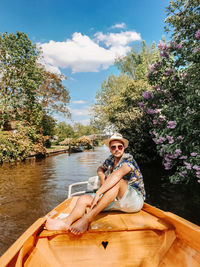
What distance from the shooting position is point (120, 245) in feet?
6.79

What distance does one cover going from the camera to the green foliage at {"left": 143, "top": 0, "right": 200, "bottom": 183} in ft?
15.7

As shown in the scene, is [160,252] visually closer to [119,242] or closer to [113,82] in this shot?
A: [119,242]

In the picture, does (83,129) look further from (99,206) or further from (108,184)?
(99,206)

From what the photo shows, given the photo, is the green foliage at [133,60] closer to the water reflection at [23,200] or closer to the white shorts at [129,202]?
the water reflection at [23,200]

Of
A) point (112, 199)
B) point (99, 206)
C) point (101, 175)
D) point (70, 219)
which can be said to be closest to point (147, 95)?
point (101, 175)

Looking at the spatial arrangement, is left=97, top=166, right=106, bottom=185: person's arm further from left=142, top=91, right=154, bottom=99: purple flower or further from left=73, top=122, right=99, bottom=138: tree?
left=73, top=122, right=99, bottom=138: tree

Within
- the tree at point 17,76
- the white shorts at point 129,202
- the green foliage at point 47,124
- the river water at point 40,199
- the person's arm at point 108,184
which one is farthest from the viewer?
the green foliage at point 47,124

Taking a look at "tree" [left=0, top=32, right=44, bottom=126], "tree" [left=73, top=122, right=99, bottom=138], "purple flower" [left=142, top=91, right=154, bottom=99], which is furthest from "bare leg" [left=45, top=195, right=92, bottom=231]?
"tree" [left=73, top=122, right=99, bottom=138]

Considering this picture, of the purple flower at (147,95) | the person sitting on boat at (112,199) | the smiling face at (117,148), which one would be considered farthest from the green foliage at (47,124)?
the person sitting on boat at (112,199)

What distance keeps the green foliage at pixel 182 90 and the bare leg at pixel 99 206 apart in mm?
2818

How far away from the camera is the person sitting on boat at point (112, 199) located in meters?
2.13

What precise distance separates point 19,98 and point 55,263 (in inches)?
664

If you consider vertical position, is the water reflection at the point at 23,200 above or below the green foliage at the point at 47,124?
below

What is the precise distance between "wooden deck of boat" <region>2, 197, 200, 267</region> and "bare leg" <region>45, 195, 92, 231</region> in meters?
0.07
